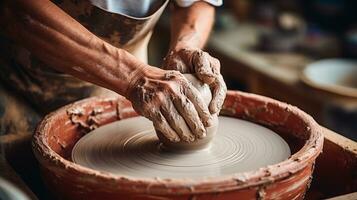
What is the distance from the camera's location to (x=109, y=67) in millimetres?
1356

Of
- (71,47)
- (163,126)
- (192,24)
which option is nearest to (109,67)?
(71,47)

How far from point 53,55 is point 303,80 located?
6.51ft

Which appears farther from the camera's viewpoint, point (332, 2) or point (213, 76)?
point (332, 2)

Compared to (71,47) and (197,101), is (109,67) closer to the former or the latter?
(71,47)

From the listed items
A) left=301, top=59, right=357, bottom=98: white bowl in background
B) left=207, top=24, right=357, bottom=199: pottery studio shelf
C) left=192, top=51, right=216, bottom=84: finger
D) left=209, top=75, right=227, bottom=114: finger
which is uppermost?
left=192, top=51, right=216, bottom=84: finger

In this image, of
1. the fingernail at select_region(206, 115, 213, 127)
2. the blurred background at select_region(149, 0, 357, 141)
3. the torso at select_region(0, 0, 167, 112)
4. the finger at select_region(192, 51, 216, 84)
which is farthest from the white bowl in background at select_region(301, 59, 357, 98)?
the fingernail at select_region(206, 115, 213, 127)

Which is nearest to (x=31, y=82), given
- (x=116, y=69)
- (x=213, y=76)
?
(x=116, y=69)

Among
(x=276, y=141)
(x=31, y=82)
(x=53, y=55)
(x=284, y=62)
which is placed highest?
(x=53, y=55)

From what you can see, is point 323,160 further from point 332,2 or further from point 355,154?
point 332,2

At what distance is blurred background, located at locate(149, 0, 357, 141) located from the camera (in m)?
3.12

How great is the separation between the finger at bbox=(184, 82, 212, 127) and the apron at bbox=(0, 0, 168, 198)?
1.61 feet

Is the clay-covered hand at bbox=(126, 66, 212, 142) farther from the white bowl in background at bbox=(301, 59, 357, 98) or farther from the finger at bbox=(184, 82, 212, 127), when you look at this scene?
the white bowl in background at bbox=(301, 59, 357, 98)

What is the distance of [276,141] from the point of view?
4.85 feet

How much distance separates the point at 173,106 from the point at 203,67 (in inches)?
6.8
